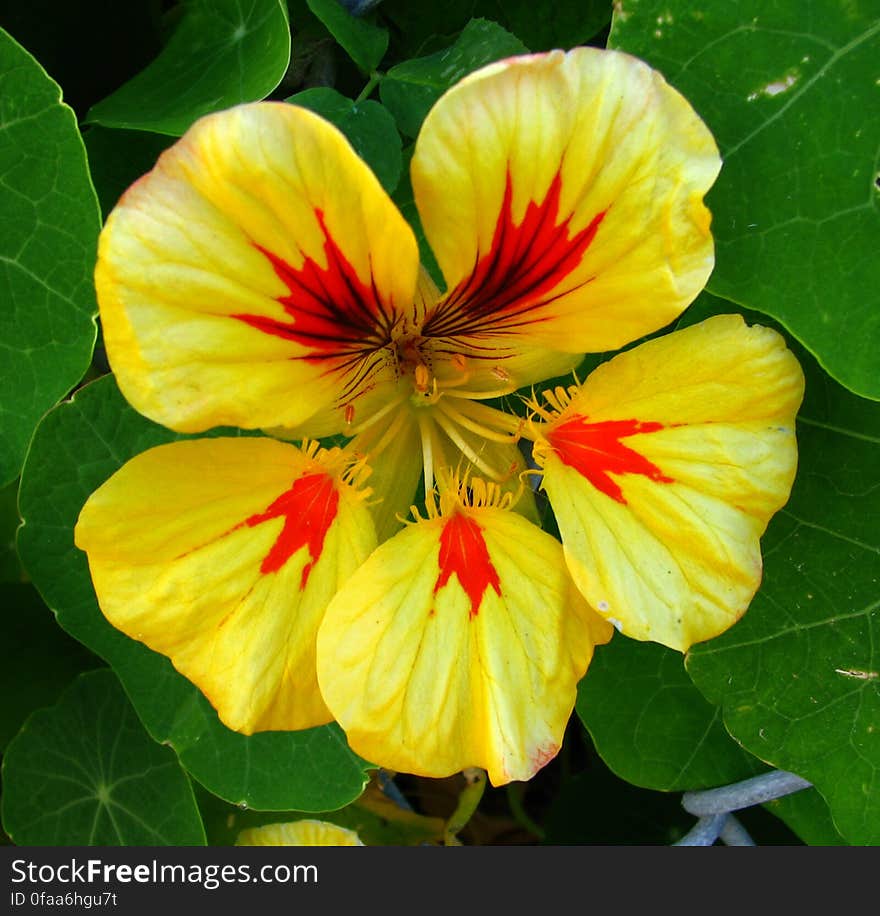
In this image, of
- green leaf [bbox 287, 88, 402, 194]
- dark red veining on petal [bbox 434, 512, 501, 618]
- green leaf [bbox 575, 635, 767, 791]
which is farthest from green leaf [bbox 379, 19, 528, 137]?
green leaf [bbox 575, 635, 767, 791]

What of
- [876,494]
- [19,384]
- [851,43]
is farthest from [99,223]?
[876,494]

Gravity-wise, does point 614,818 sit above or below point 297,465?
below

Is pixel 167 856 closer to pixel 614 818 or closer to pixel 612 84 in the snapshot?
pixel 614 818

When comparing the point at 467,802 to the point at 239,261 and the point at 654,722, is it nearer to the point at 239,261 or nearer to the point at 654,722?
the point at 654,722

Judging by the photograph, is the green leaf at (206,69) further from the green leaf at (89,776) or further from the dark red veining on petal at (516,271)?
the green leaf at (89,776)

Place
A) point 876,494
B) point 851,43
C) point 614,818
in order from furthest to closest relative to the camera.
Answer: point 614,818
point 876,494
point 851,43

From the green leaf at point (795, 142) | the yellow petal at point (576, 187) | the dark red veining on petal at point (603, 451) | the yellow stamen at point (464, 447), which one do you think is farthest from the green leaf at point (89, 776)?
the green leaf at point (795, 142)

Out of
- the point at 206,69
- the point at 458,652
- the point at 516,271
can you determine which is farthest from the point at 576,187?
the point at 206,69
